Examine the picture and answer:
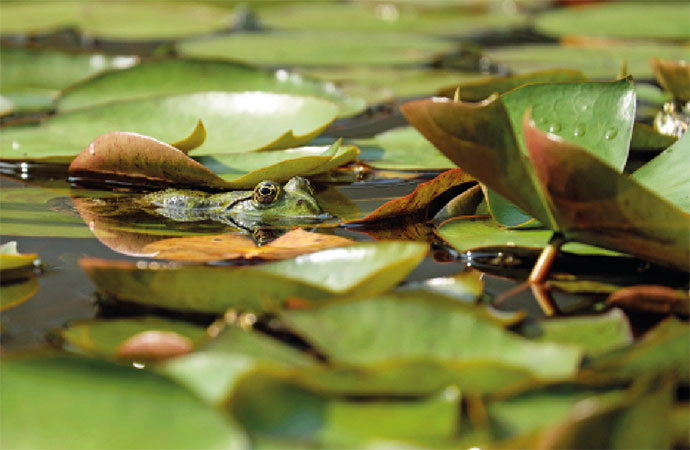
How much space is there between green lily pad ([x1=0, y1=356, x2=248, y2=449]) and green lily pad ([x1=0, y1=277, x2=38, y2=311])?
41cm

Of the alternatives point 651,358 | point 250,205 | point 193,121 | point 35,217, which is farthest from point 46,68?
point 651,358

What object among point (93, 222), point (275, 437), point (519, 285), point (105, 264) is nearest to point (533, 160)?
point (519, 285)

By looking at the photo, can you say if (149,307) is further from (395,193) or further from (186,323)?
(395,193)

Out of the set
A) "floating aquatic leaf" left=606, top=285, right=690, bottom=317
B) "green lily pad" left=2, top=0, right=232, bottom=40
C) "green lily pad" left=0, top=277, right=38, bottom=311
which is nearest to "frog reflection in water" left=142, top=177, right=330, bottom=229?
"green lily pad" left=0, top=277, right=38, bottom=311

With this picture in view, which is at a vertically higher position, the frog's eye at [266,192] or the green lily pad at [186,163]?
the green lily pad at [186,163]

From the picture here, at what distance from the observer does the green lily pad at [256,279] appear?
1.21 meters

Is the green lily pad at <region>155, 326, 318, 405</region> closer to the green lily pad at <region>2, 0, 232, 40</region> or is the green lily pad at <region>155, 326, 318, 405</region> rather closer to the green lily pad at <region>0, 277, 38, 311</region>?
the green lily pad at <region>0, 277, 38, 311</region>

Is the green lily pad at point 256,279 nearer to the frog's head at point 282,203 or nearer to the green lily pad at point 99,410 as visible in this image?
the green lily pad at point 99,410

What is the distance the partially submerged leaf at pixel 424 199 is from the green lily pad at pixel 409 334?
761mm

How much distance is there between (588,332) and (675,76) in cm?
165

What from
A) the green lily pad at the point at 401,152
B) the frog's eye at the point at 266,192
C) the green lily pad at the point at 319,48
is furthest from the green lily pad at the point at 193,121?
the green lily pad at the point at 319,48

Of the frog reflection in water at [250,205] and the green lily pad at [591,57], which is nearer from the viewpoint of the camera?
the frog reflection in water at [250,205]

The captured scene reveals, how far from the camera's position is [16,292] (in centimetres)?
142

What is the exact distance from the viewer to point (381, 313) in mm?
1058
